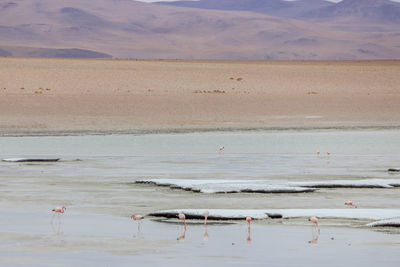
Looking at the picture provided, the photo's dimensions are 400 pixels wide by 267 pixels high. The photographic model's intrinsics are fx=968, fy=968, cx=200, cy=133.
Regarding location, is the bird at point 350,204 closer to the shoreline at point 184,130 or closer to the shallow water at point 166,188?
the shallow water at point 166,188

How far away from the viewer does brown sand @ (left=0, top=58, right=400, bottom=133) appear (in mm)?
32938

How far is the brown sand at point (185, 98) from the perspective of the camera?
108ft

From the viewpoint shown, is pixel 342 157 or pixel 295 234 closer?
pixel 295 234

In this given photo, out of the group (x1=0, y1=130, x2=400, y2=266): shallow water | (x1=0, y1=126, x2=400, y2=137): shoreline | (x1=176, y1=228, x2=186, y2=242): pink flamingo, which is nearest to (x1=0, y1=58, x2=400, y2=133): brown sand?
(x1=0, y1=126, x2=400, y2=137): shoreline

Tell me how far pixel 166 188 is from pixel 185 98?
26671mm

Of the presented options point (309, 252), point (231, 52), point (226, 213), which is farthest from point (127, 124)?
point (231, 52)

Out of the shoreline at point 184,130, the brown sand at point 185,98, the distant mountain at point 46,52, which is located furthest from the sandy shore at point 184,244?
Answer: the distant mountain at point 46,52

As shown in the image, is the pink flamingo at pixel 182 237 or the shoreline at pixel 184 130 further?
the shoreline at pixel 184 130

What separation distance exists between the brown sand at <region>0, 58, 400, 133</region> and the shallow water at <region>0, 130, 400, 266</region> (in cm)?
387

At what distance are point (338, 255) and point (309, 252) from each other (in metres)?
0.29

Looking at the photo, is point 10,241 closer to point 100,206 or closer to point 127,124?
point 100,206

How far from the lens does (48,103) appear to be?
37406 mm

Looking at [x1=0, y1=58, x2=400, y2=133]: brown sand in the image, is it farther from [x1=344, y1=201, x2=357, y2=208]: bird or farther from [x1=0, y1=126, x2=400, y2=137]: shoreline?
[x1=344, y1=201, x2=357, y2=208]: bird

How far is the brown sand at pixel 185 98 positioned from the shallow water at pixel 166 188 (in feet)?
12.7
